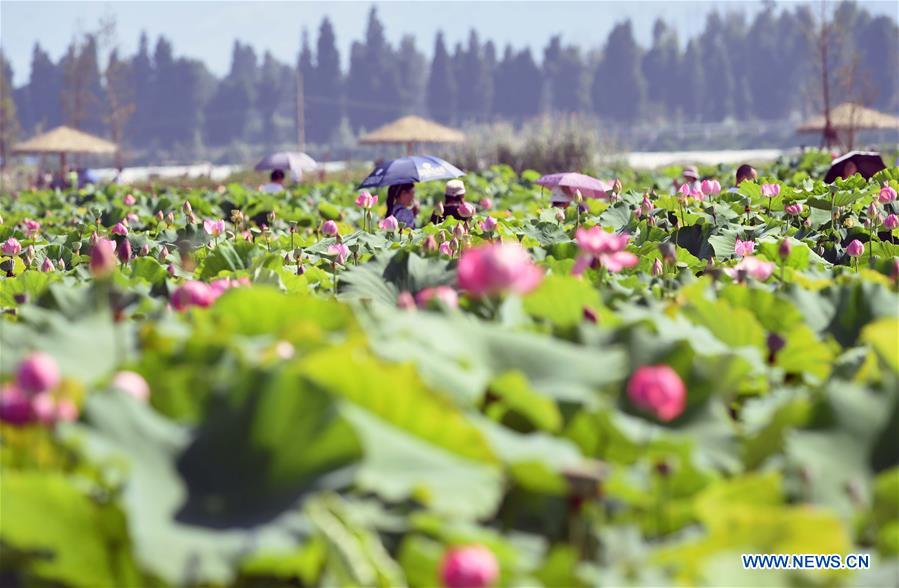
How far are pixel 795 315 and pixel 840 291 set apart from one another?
29 cm

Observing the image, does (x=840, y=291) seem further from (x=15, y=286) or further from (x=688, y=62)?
(x=688, y=62)

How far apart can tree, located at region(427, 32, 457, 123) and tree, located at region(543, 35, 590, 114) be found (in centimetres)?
1118

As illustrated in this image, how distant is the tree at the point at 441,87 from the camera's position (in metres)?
123

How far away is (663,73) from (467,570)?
128090mm

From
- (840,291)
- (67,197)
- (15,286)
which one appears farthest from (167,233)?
(67,197)

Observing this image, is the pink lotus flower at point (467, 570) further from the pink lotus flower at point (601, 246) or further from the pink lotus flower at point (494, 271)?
the pink lotus flower at point (601, 246)

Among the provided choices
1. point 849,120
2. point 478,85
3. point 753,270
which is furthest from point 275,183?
point 478,85

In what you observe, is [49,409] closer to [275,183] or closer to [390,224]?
[390,224]

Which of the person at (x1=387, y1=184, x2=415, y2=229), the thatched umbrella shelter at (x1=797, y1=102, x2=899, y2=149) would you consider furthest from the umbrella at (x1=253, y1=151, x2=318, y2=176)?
the thatched umbrella shelter at (x1=797, y1=102, x2=899, y2=149)

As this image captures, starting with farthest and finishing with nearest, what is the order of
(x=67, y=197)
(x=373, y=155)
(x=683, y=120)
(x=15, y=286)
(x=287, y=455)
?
(x=683, y=120)
(x=373, y=155)
(x=67, y=197)
(x=15, y=286)
(x=287, y=455)

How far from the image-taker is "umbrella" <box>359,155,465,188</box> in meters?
10.6

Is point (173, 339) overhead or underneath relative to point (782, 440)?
overhead

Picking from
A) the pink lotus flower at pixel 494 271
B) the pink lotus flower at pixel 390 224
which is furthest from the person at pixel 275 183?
the pink lotus flower at pixel 494 271

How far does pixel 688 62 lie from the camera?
413ft
